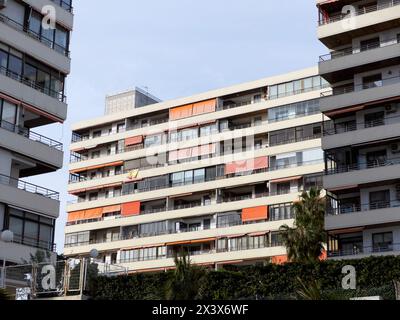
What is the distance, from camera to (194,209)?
7550cm

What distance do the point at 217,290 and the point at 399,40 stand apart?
2306 centimetres

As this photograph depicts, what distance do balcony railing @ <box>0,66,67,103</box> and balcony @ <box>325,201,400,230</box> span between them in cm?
1989

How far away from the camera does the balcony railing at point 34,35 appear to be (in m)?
43.1

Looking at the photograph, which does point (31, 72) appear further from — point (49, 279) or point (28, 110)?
point (49, 279)

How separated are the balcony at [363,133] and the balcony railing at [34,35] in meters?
19.8

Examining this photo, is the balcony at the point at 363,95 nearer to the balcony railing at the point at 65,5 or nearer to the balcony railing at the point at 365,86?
the balcony railing at the point at 365,86

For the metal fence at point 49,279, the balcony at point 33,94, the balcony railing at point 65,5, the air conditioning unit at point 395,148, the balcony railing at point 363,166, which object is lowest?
the metal fence at point 49,279

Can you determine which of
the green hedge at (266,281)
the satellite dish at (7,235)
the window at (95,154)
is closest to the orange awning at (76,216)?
the window at (95,154)

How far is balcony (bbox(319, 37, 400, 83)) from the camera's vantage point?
5238 centimetres

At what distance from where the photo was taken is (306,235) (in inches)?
2117

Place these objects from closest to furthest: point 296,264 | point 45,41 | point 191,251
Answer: point 296,264 < point 45,41 < point 191,251

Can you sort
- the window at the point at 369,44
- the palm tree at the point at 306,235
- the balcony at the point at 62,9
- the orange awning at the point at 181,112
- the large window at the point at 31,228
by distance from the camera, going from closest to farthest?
the large window at the point at 31,228, the balcony at the point at 62,9, the palm tree at the point at 306,235, the window at the point at 369,44, the orange awning at the point at 181,112
